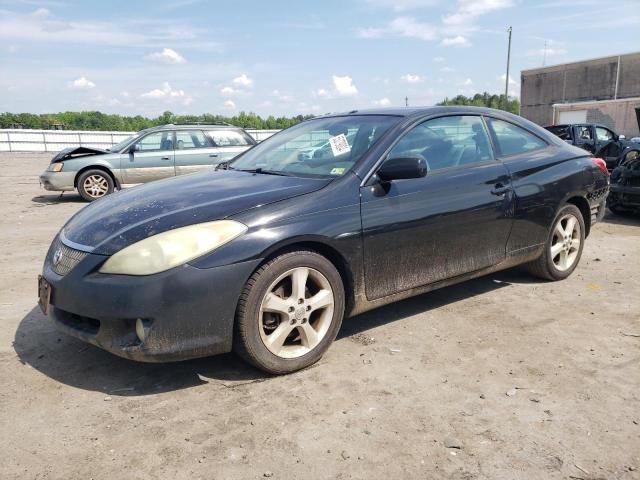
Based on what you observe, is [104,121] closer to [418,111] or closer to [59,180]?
[59,180]

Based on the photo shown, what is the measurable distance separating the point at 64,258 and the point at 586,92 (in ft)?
172

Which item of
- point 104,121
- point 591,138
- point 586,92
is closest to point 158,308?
point 591,138

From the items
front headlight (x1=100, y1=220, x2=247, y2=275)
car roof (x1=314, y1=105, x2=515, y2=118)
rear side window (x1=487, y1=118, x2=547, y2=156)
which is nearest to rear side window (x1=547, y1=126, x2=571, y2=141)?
rear side window (x1=487, y1=118, x2=547, y2=156)

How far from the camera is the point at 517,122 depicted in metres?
4.71

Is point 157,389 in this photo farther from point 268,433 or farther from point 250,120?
point 250,120

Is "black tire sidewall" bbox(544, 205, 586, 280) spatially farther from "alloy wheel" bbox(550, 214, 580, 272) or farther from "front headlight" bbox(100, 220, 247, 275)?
"front headlight" bbox(100, 220, 247, 275)

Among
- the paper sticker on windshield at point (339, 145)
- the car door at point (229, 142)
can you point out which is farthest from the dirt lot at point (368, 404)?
the car door at point (229, 142)

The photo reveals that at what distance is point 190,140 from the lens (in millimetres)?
11664

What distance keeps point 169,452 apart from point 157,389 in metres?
0.65

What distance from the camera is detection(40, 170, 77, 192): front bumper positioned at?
36.7 ft

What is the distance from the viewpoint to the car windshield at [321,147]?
367 centimetres

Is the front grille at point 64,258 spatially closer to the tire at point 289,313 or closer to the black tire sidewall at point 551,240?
the tire at point 289,313

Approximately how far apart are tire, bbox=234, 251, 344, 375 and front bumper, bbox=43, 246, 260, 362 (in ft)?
0.28

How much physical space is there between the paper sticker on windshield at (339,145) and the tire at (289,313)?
905mm
